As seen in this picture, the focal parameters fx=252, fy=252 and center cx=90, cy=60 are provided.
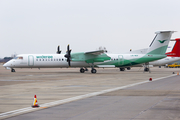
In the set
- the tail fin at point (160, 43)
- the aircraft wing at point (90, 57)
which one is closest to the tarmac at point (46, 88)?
the aircraft wing at point (90, 57)

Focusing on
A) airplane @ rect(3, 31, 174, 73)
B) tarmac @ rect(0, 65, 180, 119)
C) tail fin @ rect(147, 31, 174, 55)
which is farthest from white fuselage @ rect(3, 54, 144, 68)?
tarmac @ rect(0, 65, 180, 119)

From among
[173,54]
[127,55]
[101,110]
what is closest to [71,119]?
[101,110]

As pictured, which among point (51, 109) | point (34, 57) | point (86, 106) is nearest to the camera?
point (51, 109)

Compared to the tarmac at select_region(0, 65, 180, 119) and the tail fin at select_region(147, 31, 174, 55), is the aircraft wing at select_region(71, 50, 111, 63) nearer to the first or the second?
the tail fin at select_region(147, 31, 174, 55)

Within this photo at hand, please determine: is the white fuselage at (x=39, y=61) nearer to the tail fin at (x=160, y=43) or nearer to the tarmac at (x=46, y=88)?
the tail fin at (x=160, y=43)

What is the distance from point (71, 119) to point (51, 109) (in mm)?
2044

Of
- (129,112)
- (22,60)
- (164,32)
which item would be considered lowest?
(129,112)

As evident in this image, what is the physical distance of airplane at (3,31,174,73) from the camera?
1673 inches

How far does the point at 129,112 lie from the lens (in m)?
9.42

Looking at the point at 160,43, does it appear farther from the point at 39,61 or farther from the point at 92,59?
the point at 39,61

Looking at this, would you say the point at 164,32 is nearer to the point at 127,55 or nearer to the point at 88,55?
the point at 127,55

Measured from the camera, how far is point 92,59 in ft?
143

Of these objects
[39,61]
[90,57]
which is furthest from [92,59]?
[39,61]

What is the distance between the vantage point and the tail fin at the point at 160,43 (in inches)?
A: 1805
